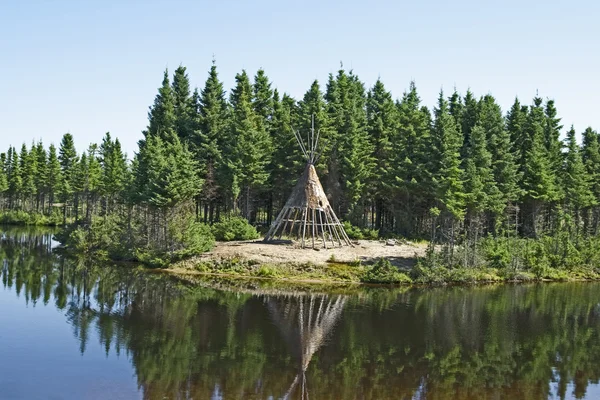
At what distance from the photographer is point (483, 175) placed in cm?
4975

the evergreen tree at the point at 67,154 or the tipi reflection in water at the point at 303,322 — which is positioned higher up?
the evergreen tree at the point at 67,154

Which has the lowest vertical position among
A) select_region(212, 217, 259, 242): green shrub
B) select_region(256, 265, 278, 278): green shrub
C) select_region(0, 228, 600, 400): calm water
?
select_region(0, 228, 600, 400): calm water

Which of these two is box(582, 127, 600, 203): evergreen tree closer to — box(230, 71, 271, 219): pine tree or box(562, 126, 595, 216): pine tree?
box(562, 126, 595, 216): pine tree

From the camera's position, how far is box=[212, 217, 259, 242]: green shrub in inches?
1950

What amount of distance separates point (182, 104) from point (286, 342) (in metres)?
44.6

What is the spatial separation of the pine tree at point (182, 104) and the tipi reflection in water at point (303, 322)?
31.5m

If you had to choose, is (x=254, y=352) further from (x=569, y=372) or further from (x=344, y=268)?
(x=344, y=268)

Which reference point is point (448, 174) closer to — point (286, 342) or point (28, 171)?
point (286, 342)

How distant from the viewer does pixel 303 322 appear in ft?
94.0

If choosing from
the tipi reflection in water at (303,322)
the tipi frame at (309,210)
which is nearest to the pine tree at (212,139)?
the tipi frame at (309,210)

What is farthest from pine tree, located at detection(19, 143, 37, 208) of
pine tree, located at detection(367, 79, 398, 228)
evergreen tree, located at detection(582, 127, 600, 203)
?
evergreen tree, located at detection(582, 127, 600, 203)

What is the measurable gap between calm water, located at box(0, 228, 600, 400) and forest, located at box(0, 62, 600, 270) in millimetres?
8316

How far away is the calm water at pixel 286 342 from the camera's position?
63.8 feet

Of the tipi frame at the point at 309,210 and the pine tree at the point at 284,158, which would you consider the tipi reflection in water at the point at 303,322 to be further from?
the pine tree at the point at 284,158
